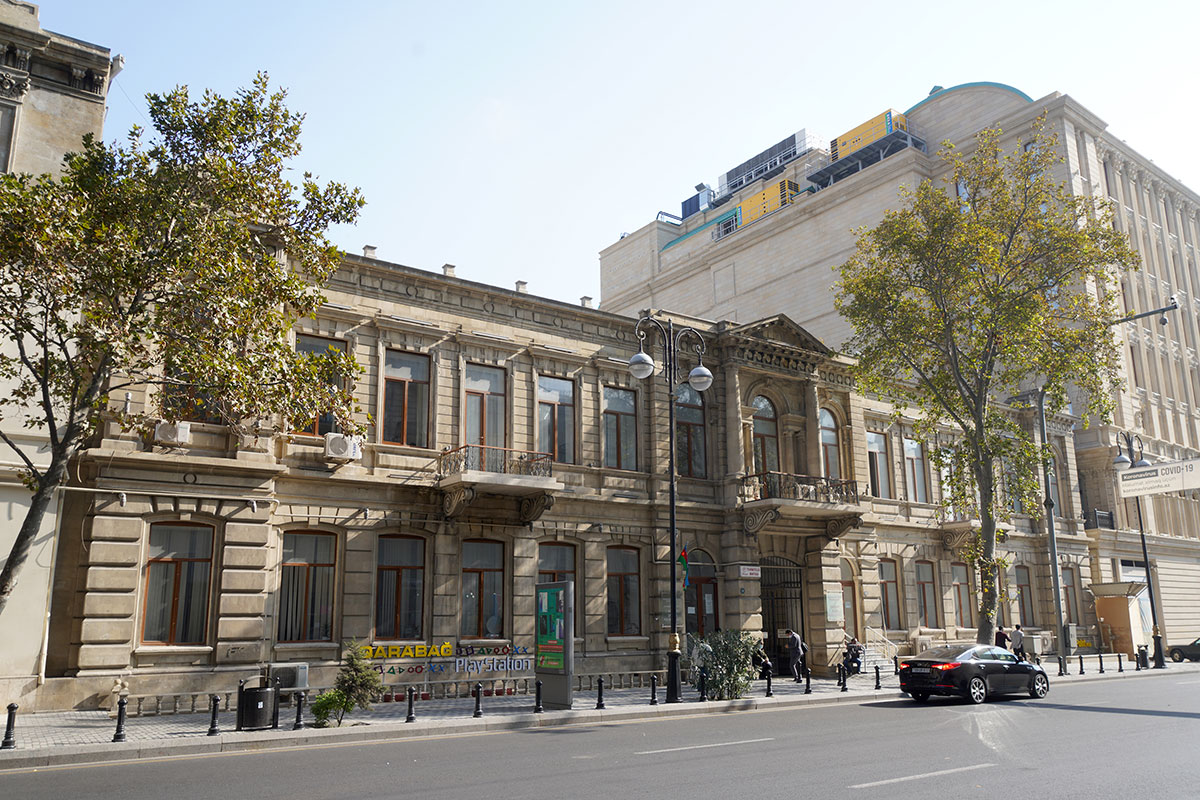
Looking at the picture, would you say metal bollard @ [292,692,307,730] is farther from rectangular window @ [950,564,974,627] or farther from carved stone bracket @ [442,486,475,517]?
rectangular window @ [950,564,974,627]

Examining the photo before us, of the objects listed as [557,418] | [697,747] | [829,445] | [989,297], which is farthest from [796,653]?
[697,747]

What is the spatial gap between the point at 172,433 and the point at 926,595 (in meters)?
28.4

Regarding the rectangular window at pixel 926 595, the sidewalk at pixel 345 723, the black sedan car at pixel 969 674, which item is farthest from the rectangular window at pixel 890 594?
the black sedan car at pixel 969 674

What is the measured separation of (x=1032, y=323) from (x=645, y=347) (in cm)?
1202

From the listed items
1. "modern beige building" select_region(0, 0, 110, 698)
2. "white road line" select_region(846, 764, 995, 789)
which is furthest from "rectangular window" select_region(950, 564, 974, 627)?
"modern beige building" select_region(0, 0, 110, 698)

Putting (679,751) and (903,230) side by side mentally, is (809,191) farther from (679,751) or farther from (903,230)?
(679,751)

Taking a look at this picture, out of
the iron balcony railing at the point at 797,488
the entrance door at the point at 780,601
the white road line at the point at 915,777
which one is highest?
the iron balcony railing at the point at 797,488

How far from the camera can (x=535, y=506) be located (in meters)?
24.4

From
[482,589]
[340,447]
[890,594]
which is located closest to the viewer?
[340,447]

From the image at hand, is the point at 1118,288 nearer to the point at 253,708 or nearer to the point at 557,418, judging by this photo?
the point at 557,418

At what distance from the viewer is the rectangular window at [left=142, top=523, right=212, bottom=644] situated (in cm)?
1948

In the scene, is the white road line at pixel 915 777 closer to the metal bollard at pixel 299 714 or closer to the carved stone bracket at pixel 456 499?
the metal bollard at pixel 299 714

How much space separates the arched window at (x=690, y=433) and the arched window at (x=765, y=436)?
7.19ft

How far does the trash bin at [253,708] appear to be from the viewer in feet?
50.1
